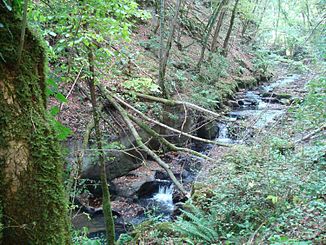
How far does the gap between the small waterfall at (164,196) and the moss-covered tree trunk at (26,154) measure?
7.02m

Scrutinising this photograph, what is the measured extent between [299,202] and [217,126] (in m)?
8.54

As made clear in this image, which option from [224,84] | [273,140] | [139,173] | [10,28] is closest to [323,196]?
[273,140]

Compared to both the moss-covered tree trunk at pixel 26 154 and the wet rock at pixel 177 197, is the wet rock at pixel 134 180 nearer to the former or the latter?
the wet rock at pixel 177 197

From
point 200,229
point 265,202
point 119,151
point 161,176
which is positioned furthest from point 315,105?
point 161,176

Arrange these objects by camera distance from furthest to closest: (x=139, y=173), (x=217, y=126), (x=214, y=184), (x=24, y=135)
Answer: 1. (x=217, y=126)
2. (x=139, y=173)
3. (x=214, y=184)
4. (x=24, y=135)

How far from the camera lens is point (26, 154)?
1.60 meters

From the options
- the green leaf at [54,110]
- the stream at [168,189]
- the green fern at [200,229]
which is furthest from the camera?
→ the stream at [168,189]

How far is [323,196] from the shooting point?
13.7ft

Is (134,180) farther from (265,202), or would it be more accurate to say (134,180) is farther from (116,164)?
(265,202)

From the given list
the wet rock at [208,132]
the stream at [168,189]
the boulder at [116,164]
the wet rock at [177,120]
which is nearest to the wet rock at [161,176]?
the stream at [168,189]

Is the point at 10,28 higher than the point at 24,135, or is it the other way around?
the point at 10,28

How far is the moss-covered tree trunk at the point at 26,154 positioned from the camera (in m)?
1.54

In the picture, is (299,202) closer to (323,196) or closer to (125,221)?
(323,196)

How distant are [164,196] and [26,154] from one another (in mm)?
7703
